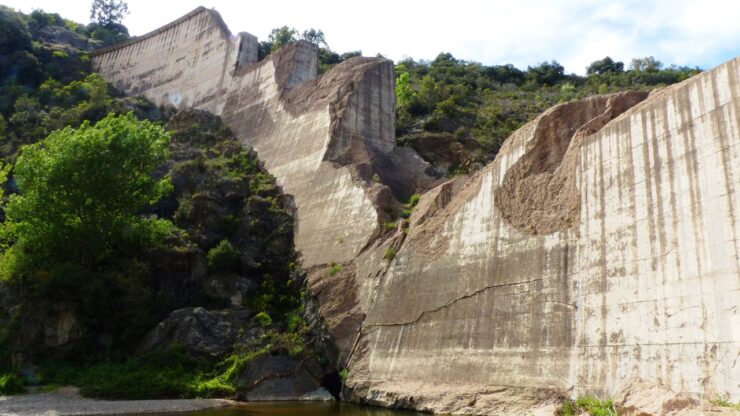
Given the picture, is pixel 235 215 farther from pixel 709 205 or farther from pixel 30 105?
pixel 30 105

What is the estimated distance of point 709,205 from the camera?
1070cm

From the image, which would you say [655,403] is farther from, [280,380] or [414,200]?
[414,200]

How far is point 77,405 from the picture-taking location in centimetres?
1478

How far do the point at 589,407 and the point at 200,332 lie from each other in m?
12.0

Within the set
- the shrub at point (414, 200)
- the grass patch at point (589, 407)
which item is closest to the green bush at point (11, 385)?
the shrub at point (414, 200)

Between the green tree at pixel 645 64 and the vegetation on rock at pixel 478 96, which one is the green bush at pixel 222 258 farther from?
the green tree at pixel 645 64

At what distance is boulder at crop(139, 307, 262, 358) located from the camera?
18500mm

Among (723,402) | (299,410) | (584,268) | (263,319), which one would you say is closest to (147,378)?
(263,319)

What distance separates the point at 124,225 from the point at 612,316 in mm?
15764

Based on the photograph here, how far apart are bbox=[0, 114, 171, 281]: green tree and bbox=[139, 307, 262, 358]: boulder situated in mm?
3244

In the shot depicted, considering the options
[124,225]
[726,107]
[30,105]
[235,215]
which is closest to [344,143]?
[235,215]

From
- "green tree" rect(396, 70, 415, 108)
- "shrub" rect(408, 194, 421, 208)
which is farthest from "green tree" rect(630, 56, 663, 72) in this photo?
"shrub" rect(408, 194, 421, 208)

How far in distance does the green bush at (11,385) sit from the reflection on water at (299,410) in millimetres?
5472

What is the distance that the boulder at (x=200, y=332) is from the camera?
18.5m
